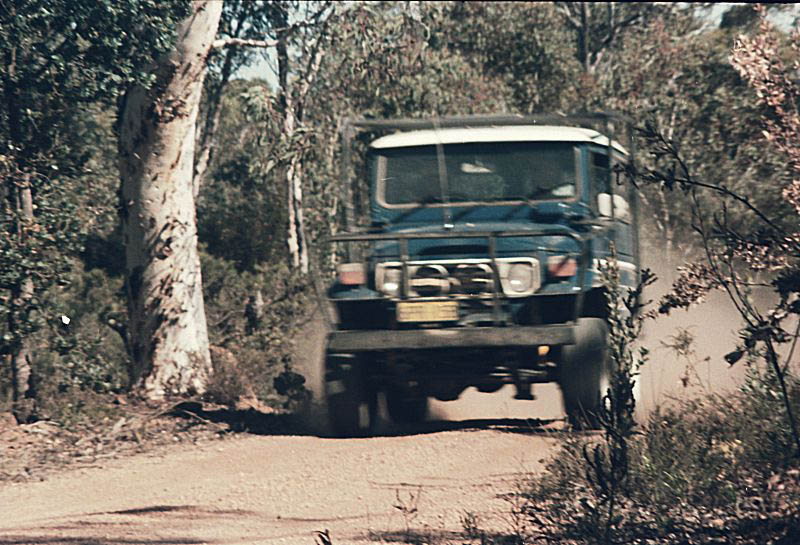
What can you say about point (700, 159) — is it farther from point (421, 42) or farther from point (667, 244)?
point (667, 244)

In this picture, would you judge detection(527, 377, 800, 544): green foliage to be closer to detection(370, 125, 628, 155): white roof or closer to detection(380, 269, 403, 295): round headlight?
detection(380, 269, 403, 295): round headlight

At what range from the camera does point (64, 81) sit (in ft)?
34.7

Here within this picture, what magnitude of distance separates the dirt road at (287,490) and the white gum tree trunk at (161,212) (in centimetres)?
222

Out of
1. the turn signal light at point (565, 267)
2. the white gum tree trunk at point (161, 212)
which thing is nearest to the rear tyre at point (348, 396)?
the turn signal light at point (565, 267)

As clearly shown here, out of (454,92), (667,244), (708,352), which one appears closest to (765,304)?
(708,352)

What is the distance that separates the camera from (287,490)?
7.32 meters

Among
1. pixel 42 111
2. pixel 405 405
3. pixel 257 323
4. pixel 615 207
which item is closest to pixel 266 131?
pixel 257 323

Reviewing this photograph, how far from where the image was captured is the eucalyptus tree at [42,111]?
33.6 ft

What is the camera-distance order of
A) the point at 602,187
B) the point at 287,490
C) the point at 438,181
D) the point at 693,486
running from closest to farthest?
the point at 693,486 → the point at 287,490 → the point at 602,187 → the point at 438,181

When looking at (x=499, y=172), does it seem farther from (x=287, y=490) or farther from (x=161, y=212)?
(x=161, y=212)

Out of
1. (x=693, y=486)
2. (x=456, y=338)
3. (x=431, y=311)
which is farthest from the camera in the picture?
(x=431, y=311)

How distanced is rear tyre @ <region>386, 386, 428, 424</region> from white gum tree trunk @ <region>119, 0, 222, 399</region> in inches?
95.8

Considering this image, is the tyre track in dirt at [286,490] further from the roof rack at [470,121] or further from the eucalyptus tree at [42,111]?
the roof rack at [470,121]

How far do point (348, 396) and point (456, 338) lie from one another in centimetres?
111
